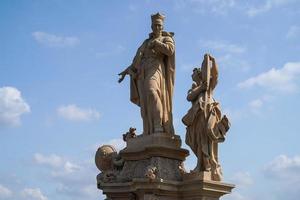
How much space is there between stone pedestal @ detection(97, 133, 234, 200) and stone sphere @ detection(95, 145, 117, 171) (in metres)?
0.33

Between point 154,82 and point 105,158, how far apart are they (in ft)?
7.57

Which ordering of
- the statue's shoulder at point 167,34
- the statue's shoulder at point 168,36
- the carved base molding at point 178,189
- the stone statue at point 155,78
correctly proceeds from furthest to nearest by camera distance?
the statue's shoulder at point 167,34 < the statue's shoulder at point 168,36 < the stone statue at point 155,78 < the carved base molding at point 178,189

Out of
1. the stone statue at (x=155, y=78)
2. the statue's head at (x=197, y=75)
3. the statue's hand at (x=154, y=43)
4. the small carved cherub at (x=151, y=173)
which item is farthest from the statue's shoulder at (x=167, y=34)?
the small carved cherub at (x=151, y=173)

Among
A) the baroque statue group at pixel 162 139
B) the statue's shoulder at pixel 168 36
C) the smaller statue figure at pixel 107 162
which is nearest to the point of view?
the baroque statue group at pixel 162 139

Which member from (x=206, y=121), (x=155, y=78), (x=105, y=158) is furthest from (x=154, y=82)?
(x=105, y=158)

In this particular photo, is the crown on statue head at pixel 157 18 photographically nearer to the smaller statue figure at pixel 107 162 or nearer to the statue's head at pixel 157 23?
the statue's head at pixel 157 23

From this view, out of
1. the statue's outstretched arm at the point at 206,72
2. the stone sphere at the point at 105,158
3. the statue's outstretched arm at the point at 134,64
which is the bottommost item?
the stone sphere at the point at 105,158

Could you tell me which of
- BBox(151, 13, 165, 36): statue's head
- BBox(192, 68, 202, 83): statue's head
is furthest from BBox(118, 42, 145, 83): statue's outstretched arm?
BBox(192, 68, 202, 83): statue's head

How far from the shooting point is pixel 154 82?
14.8 meters

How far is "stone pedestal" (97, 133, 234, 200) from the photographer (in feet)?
44.4

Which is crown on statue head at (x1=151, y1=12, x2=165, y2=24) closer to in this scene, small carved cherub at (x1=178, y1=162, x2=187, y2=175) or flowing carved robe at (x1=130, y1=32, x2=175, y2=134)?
flowing carved robe at (x1=130, y1=32, x2=175, y2=134)

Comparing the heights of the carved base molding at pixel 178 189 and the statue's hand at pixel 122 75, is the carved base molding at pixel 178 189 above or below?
below

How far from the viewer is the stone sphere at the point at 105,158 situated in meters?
15.3

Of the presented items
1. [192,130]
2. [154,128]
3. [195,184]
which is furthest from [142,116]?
[195,184]
